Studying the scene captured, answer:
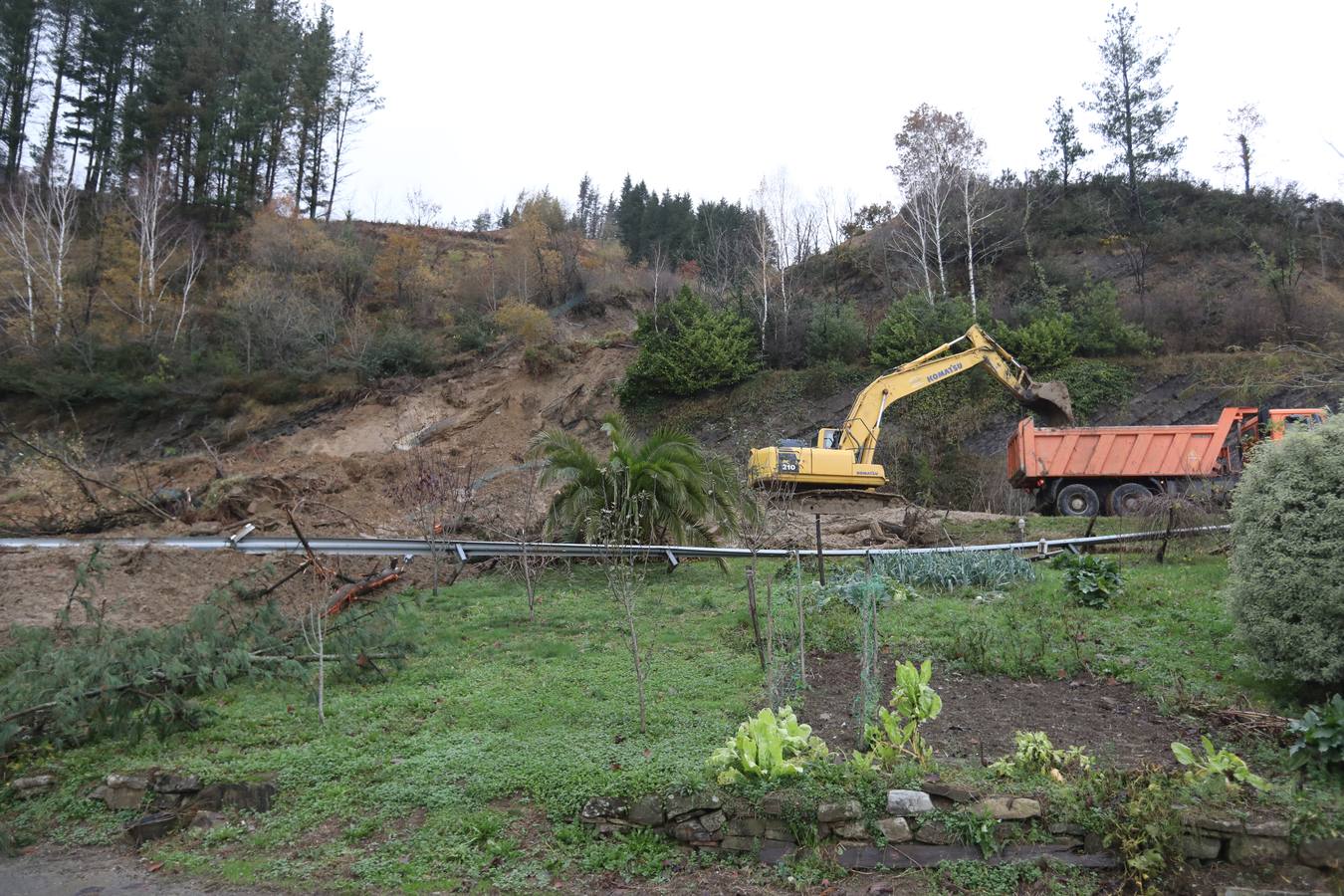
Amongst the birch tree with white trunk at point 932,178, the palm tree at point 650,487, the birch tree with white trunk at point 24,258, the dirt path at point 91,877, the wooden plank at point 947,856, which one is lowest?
the dirt path at point 91,877

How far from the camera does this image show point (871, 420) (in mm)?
19797

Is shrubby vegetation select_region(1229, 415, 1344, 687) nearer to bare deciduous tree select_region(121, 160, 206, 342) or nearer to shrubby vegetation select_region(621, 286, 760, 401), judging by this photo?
shrubby vegetation select_region(621, 286, 760, 401)

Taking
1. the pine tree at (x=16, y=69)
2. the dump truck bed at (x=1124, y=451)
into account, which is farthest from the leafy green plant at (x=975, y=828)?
the pine tree at (x=16, y=69)

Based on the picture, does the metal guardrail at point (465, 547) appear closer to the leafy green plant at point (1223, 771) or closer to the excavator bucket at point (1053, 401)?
the leafy green plant at point (1223, 771)

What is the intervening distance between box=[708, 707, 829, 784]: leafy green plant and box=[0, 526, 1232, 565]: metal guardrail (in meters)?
6.31

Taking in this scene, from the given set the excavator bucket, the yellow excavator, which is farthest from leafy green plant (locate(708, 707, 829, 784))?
the excavator bucket

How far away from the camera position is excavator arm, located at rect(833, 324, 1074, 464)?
19702 mm

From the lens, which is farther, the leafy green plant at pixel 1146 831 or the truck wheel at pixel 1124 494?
the truck wheel at pixel 1124 494

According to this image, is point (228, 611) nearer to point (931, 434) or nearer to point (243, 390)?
point (931, 434)

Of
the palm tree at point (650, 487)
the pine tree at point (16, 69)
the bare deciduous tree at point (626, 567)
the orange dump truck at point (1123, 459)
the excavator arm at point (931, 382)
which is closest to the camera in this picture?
the bare deciduous tree at point (626, 567)

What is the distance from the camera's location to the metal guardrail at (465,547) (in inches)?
499

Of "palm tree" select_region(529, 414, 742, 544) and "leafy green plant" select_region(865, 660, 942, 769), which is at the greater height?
"palm tree" select_region(529, 414, 742, 544)

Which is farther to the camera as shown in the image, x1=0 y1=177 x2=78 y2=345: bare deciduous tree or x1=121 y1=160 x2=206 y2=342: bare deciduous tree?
x1=121 y1=160 x2=206 y2=342: bare deciduous tree

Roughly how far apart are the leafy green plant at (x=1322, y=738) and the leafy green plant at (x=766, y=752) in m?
3.06
